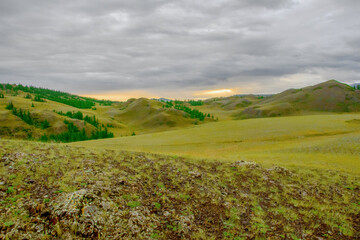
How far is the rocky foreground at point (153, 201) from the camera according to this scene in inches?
322

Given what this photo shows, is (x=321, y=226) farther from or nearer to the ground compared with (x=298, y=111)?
nearer to the ground

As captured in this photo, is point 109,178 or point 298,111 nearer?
point 109,178

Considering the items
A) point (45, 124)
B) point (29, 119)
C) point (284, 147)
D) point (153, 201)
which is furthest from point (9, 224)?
point (29, 119)

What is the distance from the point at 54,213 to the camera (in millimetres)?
8133

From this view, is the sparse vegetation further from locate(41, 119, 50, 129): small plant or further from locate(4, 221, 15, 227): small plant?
locate(4, 221, 15, 227): small plant

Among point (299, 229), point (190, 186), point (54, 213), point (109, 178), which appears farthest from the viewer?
point (190, 186)

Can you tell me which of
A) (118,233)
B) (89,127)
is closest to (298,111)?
(89,127)

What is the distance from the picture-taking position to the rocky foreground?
8.19m

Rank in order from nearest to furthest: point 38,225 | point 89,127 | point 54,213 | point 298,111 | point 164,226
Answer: point 38,225 < point 54,213 < point 164,226 < point 89,127 < point 298,111

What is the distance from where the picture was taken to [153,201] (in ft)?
36.7

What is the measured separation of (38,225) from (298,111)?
226m

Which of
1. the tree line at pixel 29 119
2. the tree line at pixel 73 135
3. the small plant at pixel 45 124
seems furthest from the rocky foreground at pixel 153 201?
the tree line at pixel 29 119

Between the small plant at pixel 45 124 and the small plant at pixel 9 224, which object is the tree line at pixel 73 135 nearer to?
the small plant at pixel 45 124

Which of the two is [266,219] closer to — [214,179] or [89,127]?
[214,179]
